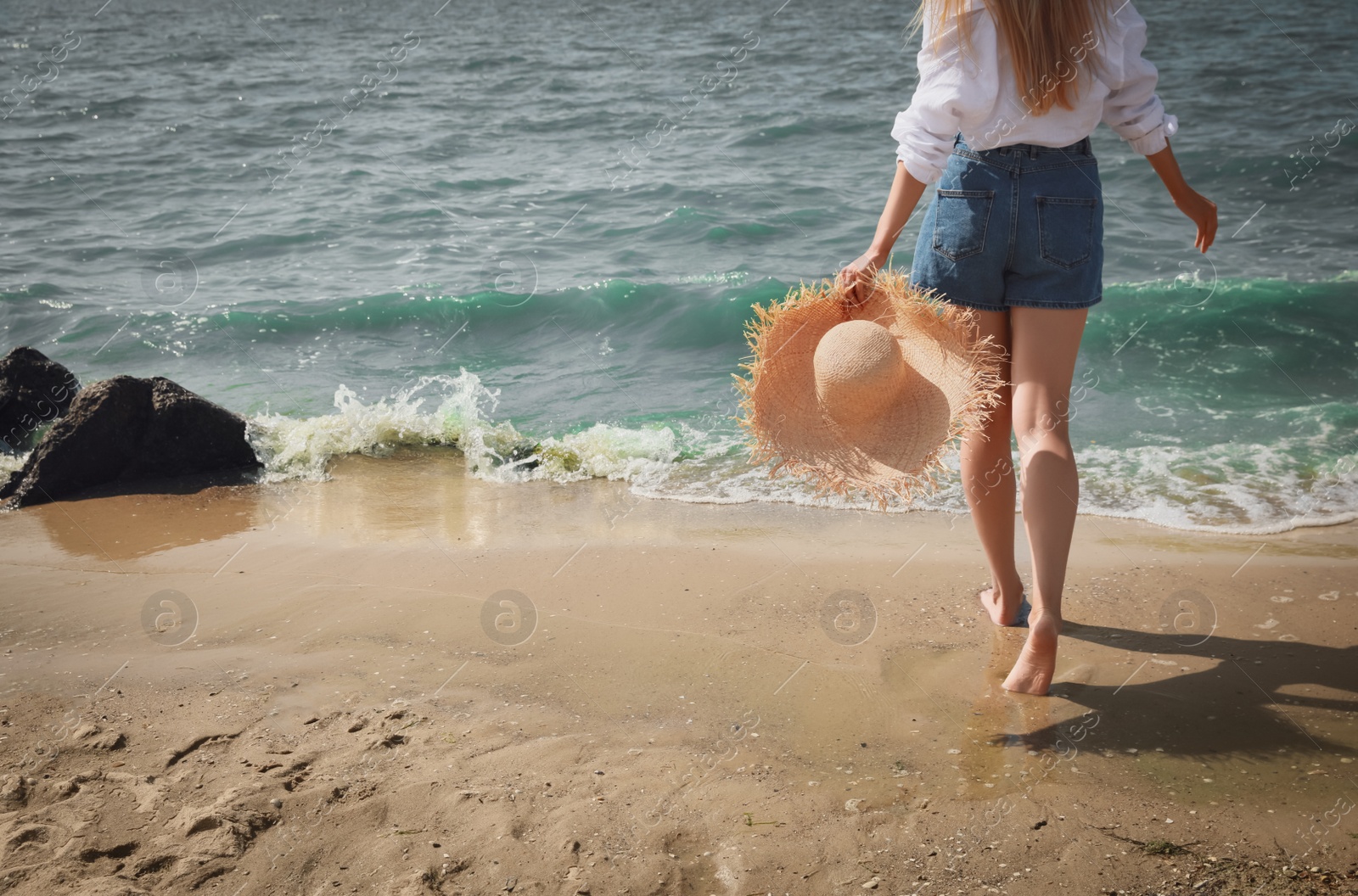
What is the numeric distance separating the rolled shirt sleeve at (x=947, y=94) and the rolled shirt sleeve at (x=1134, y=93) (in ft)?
0.98

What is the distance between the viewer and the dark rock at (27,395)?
578 centimetres

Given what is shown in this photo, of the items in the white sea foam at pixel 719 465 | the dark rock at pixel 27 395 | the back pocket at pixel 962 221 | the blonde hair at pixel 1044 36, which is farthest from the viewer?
the dark rock at pixel 27 395

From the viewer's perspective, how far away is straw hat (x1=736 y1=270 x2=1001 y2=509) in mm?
2590

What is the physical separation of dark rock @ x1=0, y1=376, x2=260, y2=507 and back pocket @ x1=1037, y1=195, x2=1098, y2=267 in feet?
14.1

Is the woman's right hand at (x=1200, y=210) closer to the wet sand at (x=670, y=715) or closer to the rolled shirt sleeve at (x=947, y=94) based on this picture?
the rolled shirt sleeve at (x=947, y=94)

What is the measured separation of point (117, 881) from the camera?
210 cm

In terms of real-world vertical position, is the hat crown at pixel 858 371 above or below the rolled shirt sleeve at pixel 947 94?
below

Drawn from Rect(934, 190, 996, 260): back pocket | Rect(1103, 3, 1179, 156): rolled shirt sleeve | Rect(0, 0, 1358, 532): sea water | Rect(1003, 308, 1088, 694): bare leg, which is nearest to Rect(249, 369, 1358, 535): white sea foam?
Rect(0, 0, 1358, 532): sea water

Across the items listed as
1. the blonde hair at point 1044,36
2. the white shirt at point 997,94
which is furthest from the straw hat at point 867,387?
the blonde hair at point 1044,36

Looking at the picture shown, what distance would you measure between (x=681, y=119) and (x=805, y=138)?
5.68ft

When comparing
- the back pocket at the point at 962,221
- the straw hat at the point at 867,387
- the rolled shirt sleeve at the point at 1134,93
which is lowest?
the straw hat at the point at 867,387

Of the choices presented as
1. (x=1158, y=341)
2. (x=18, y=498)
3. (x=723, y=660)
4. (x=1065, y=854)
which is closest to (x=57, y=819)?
(x=723, y=660)

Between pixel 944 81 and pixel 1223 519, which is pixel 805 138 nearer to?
pixel 1223 519

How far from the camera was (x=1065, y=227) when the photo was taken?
2.47 metres
